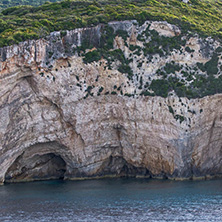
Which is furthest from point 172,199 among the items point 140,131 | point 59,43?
point 59,43

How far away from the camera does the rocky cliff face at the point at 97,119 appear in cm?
4969

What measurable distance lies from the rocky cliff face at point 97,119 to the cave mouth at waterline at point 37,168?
0.13m

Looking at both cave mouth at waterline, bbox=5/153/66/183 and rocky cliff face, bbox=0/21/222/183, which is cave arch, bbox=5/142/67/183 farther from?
rocky cliff face, bbox=0/21/222/183

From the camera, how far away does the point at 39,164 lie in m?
54.7

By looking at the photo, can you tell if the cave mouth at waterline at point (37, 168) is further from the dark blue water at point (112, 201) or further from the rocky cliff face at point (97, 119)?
the dark blue water at point (112, 201)

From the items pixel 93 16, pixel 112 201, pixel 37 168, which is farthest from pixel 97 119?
pixel 93 16

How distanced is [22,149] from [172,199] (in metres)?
19.4

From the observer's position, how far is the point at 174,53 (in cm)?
5759

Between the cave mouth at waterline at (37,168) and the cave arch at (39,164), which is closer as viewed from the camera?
the cave arch at (39,164)

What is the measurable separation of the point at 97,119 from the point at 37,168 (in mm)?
10536

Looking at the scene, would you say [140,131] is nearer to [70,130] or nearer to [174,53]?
[70,130]

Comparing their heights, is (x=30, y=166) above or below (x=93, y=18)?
below

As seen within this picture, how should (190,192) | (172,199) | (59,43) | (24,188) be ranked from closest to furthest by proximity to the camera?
(172,199) < (190,192) < (24,188) < (59,43)

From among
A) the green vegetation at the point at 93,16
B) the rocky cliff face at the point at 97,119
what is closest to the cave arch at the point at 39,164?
the rocky cliff face at the point at 97,119
